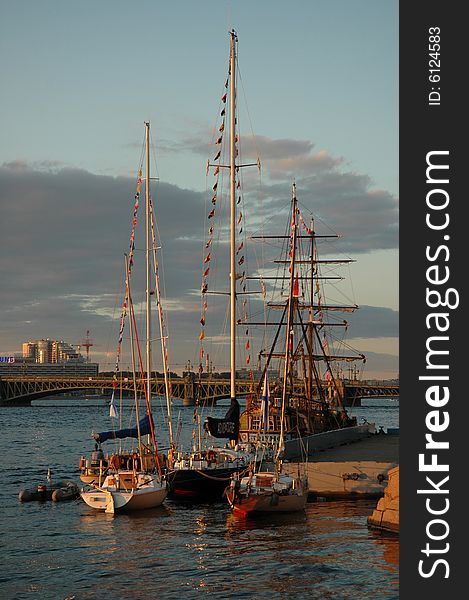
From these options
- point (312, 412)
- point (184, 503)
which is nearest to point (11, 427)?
point (312, 412)

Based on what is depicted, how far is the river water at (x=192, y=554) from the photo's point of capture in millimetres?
32750

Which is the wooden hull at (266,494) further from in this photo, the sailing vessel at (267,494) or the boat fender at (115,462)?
the boat fender at (115,462)

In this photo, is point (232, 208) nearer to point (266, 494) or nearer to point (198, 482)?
point (198, 482)

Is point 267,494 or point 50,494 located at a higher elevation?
point 267,494

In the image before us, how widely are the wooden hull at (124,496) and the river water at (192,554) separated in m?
0.51

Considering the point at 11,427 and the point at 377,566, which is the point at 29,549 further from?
the point at 11,427

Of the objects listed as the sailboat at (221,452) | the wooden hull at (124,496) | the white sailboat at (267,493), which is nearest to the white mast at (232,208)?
the sailboat at (221,452)

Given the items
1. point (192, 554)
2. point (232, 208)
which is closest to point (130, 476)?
point (192, 554)

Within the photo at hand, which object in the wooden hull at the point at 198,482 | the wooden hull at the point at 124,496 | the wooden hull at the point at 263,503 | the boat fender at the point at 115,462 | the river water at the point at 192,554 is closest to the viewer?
the river water at the point at 192,554

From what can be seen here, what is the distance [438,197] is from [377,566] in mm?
19744

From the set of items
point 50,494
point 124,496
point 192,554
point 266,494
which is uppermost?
point 266,494

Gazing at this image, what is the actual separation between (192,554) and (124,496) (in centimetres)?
1070

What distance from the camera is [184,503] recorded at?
53.5 meters

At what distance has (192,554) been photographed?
127 feet
